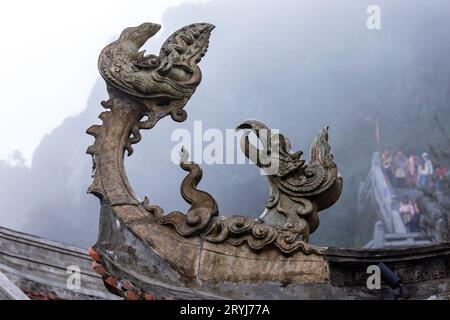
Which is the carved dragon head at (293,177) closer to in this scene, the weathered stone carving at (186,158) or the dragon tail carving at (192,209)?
the weathered stone carving at (186,158)

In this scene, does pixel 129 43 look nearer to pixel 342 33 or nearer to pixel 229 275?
pixel 229 275

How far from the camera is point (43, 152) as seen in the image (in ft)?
124

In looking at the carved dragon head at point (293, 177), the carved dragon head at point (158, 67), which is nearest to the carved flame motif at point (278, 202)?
the carved dragon head at point (293, 177)

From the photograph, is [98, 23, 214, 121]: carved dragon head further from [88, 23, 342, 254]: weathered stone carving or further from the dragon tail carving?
the dragon tail carving

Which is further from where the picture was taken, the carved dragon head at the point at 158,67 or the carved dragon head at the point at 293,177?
the carved dragon head at the point at 158,67

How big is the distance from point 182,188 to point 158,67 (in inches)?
36.9

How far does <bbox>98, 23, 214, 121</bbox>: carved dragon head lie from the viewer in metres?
8.11

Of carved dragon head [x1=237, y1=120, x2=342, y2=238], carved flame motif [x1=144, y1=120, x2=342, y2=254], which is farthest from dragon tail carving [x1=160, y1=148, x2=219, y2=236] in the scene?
carved dragon head [x1=237, y1=120, x2=342, y2=238]

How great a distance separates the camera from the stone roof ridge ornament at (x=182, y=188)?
25.1ft

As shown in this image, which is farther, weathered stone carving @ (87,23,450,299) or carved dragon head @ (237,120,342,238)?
carved dragon head @ (237,120,342,238)

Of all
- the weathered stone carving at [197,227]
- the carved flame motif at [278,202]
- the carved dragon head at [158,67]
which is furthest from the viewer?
the carved dragon head at [158,67]

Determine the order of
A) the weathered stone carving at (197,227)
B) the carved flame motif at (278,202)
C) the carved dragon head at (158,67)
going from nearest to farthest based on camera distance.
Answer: the weathered stone carving at (197,227) → the carved flame motif at (278,202) → the carved dragon head at (158,67)

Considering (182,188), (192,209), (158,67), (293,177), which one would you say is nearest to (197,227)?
(192,209)

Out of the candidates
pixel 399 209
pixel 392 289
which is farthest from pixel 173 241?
pixel 399 209
